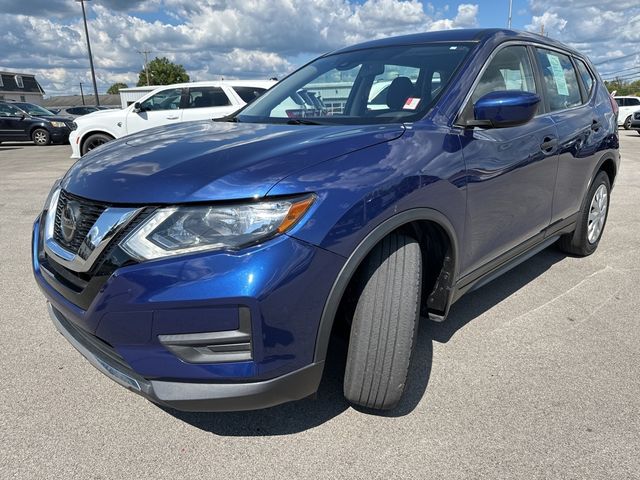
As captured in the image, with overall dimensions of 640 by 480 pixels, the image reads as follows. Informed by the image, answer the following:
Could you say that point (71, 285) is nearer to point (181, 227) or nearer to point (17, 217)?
point (181, 227)

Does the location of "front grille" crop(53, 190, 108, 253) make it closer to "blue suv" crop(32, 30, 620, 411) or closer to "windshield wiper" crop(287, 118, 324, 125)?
"blue suv" crop(32, 30, 620, 411)

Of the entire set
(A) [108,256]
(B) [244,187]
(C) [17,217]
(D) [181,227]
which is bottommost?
(C) [17,217]

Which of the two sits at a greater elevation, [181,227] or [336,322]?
[181,227]

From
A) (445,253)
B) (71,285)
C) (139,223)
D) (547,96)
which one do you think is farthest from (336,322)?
(547,96)

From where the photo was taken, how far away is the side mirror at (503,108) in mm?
2297

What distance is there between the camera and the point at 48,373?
2.59 metres

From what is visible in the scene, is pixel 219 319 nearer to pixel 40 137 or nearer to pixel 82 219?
pixel 82 219

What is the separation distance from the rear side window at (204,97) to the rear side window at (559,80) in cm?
773

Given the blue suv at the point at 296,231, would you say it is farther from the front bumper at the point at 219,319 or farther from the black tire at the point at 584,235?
the black tire at the point at 584,235

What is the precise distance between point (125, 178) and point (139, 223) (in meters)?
0.26

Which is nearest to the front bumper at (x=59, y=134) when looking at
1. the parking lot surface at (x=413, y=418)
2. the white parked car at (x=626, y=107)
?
the parking lot surface at (x=413, y=418)

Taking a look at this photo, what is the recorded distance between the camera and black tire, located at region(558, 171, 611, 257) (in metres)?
3.96

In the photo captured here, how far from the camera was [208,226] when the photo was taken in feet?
5.53

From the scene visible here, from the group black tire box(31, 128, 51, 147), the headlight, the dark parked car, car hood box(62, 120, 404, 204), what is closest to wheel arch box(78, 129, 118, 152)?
the dark parked car
